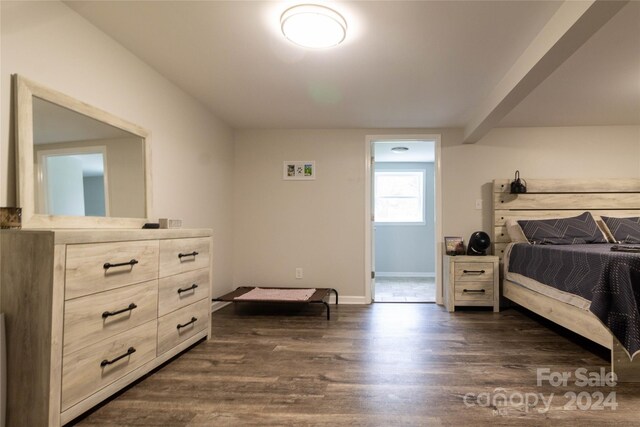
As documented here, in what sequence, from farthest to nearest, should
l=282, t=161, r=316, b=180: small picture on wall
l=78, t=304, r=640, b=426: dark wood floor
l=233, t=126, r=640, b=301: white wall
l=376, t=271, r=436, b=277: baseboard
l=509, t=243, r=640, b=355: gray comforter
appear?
1. l=376, t=271, r=436, b=277: baseboard
2. l=282, t=161, r=316, b=180: small picture on wall
3. l=233, t=126, r=640, b=301: white wall
4. l=509, t=243, r=640, b=355: gray comforter
5. l=78, t=304, r=640, b=426: dark wood floor

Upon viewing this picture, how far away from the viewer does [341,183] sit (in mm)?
4141

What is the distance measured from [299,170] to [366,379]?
8.90ft

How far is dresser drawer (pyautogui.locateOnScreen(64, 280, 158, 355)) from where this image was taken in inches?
57.1

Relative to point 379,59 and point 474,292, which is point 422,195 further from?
point 379,59

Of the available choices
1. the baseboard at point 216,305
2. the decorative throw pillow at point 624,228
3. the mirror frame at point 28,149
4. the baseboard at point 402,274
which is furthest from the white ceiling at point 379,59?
the baseboard at point 402,274

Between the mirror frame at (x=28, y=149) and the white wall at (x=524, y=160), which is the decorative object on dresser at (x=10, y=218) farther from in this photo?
Result: the white wall at (x=524, y=160)

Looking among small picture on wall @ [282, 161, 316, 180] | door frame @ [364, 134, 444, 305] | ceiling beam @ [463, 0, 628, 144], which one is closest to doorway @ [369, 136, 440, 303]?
door frame @ [364, 134, 444, 305]

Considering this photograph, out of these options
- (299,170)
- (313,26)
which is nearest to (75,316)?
(313,26)

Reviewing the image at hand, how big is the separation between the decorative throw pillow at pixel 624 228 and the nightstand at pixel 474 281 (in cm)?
116

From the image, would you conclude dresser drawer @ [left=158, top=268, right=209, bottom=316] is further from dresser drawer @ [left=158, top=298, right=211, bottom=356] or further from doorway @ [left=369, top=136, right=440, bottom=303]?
doorway @ [left=369, top=136, right=440, bottom=303]

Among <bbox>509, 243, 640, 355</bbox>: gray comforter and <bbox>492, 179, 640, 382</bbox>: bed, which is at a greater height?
<bbox>492, 179, 640, 382</bbox>: bed

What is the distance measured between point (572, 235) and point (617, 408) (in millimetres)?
2182

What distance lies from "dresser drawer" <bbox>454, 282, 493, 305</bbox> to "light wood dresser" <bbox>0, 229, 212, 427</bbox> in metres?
2.89

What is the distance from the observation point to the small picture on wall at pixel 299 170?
13.7 ft
